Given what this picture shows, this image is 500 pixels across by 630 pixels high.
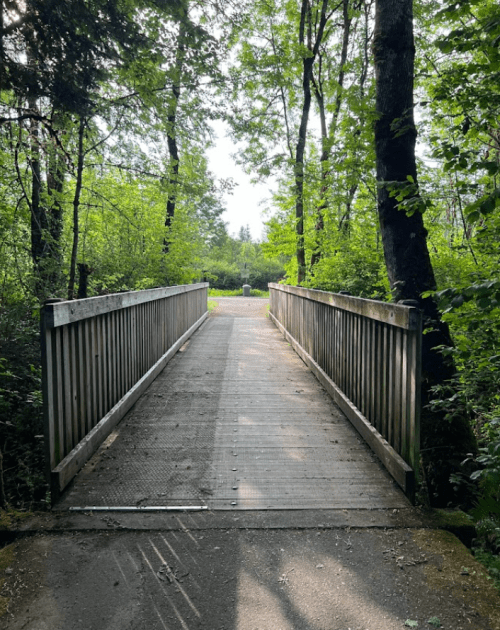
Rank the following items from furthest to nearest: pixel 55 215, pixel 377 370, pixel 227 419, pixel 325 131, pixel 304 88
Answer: pixel 325 131 < pixel 304 88 < pixel 55 215 < pixel 227 419 < pixel 377 370

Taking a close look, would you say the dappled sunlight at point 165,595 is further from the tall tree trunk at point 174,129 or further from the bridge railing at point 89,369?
the tall tree trunk at point 174,129

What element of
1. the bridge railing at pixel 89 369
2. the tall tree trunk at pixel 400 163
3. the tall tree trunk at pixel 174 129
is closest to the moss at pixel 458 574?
the tall tree trunk at pixel 400 163

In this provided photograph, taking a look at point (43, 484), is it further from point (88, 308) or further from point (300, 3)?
point (300, 3)

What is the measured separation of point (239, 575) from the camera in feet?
7.23

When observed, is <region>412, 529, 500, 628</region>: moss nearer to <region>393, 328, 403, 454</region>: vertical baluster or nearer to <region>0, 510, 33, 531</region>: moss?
<region>393, 328, 403, 454</region>: vertical baluster

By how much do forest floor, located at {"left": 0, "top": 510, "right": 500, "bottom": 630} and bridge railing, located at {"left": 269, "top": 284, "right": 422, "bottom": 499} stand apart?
0.53m

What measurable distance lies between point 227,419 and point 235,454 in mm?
899

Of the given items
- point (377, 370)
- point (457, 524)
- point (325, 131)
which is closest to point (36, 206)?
point (377, 370)

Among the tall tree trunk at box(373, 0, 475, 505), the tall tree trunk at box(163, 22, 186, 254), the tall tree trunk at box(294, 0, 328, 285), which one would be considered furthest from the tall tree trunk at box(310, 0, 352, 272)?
the tall tree trunk at box(373, 0, 475, 505)

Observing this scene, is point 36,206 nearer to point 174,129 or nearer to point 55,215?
point 55,215

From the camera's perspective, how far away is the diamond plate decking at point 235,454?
2992 millimetres

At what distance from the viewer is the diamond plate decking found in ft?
9.82

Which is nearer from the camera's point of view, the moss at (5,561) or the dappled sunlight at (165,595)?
the dappled sunlight at (165,595)

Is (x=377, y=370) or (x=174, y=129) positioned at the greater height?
(x=174, y=129)
